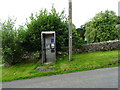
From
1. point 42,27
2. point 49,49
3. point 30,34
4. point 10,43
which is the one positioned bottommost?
point 49,49

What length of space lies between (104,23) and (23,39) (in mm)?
11559

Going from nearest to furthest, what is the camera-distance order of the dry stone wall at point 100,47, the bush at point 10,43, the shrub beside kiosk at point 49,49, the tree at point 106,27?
1. the bush at point 10,43
2. the shrub beside kiosk at point 49,49
3. the dry stone wall at point 100,47
4. the tree at point 106,27

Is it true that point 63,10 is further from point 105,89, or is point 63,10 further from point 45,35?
point 105,89

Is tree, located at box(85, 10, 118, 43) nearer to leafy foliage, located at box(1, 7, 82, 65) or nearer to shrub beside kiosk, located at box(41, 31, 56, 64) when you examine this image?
leafy foliage, located at box(1, 7, 82, 65)

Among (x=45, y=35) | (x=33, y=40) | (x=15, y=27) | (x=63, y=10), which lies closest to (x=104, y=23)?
(x=63, y=10)

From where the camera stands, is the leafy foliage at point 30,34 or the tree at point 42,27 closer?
the leafy foliage at point 30,34

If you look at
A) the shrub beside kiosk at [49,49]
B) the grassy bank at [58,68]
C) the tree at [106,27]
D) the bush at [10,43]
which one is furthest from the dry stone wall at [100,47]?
the bush at [10,43]

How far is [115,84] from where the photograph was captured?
2.60m

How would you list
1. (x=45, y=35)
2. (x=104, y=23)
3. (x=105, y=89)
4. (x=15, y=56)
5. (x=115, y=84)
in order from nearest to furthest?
(x=105, y=89) < (x=115, y=84) < (x=15, y=56) < (x=45, y=35) < (x=104, y=23)

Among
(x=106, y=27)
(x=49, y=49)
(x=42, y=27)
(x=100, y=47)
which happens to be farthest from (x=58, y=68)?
(x=106, y=27)

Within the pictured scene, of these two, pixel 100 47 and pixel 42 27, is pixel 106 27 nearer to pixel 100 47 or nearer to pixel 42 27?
pixel 100 47

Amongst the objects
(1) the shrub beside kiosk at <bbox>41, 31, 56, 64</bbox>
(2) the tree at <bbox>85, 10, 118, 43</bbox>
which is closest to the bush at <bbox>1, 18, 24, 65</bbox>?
(1) the shrub beside kiosk at <bbox>41, 31, 56, 64</bbox>

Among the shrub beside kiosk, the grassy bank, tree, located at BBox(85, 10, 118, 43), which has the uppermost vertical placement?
tree, located at BBox(85, 10, 118, 43)

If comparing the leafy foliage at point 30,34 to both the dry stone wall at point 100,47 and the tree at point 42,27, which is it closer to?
the tree at point 42,27
